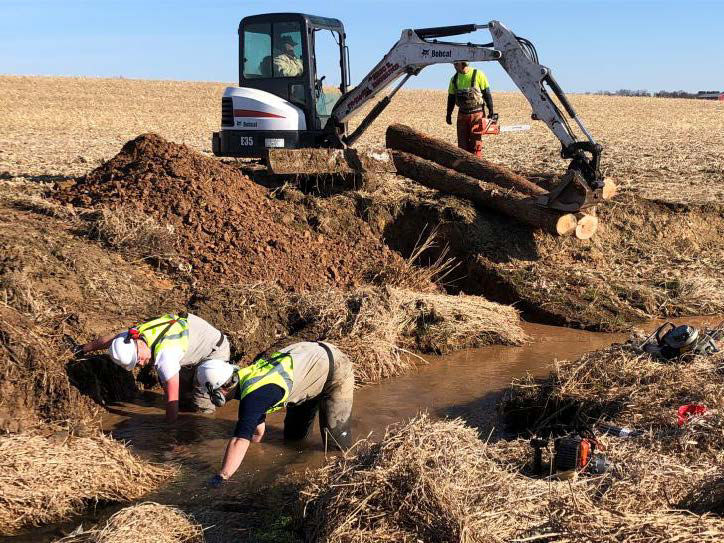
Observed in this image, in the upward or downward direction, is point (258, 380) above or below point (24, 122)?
below

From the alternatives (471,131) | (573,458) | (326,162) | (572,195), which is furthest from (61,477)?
(471,131)

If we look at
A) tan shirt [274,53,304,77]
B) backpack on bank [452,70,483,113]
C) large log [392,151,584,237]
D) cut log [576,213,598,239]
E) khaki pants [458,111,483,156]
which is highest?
tan shirt [274,53,304,77]

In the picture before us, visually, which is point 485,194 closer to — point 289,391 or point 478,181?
point 478,181

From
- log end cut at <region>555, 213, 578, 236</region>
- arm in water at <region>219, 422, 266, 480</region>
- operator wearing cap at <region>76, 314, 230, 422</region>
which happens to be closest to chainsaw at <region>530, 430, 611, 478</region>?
arm in water at <region>219, 422, 266, 480</region>

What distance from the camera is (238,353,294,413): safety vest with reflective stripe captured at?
5566 mm

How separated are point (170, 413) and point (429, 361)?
3.19m

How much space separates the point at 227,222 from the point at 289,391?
4.97 metres

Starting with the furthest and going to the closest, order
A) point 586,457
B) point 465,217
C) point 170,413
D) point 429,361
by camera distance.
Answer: point 465,217, point 429,361, point 170,413, point 586,457

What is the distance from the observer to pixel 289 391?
5.81m

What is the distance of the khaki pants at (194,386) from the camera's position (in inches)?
276

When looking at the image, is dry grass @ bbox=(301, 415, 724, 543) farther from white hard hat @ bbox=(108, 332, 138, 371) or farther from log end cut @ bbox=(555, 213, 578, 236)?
log end cut @ bbox=(555, 213, 578, 236)

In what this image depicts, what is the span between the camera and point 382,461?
4664 mm

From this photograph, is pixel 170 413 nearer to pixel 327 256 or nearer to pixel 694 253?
pixel 327 256

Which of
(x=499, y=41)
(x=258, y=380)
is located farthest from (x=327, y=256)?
(x=258, y=380)
